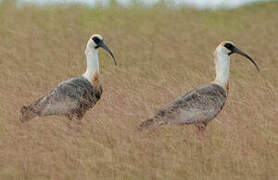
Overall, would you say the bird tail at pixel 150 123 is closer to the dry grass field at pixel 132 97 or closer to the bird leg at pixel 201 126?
the dry grass field at pixel 132 97

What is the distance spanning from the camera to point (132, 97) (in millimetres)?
9477

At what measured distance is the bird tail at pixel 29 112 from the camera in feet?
26.0

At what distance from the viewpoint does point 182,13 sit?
21.5m

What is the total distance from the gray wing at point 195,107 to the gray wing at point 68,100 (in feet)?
3.84

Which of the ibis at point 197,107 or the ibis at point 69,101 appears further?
the ibis at point 69,101

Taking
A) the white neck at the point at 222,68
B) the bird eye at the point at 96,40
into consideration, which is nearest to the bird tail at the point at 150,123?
the white neck at the point at 222,68

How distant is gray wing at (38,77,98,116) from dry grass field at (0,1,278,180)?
135mm

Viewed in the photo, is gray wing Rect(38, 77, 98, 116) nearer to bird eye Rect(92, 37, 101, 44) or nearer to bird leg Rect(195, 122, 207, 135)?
bird eye Rect(92, 37, 101, 44)

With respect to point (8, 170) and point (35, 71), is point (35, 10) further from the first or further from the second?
point (8, 170)

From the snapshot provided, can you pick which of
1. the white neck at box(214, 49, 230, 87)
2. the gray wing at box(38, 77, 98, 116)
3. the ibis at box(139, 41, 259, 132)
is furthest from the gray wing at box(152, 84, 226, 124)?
the gray wing at box(38, 77, 98, 116)

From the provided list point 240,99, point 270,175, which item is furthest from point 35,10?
point 270,175

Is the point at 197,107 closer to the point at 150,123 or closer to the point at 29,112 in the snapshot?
the point at 150,123

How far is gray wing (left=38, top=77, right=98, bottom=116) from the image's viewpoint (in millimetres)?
8202

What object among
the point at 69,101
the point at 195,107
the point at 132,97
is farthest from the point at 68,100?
the point at 195,107
